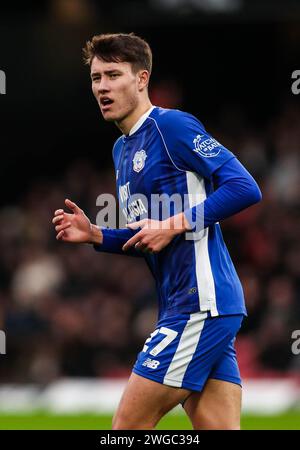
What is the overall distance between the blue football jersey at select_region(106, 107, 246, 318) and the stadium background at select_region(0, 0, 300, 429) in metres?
5.05

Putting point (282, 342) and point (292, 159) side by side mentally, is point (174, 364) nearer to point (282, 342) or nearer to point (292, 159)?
point (282, 342)

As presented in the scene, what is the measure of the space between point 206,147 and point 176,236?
49 centimetres

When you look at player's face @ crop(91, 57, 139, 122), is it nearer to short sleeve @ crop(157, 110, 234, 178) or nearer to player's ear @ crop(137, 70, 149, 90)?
player's ear @ crop(137, 70, 149, 90)

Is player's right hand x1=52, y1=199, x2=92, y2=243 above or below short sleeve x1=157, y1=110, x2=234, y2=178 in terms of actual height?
below

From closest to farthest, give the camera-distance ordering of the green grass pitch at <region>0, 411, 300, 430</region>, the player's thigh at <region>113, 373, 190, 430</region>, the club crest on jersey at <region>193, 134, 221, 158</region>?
the player's thigh at <region>113, 373, 190, 430</region> → the club crest on jersey at <region>193, 134, 221, 158</region> → the green grass pitch at <region>0, 411, 300, 430</region>

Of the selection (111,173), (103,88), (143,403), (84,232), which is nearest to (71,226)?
(84,232)

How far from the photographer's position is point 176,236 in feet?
17.4

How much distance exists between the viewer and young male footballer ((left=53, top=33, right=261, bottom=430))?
16.8 feet

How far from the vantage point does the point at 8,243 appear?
15.2 m

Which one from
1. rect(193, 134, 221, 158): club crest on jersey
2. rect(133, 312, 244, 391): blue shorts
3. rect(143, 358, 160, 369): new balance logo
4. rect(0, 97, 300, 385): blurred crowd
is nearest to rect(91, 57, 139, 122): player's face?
rect(193, 134, 221, 158): club crest on jersey

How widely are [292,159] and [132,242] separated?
33.2ft

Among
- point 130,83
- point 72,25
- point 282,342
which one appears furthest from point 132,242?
point 72,25

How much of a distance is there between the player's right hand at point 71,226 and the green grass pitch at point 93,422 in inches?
157

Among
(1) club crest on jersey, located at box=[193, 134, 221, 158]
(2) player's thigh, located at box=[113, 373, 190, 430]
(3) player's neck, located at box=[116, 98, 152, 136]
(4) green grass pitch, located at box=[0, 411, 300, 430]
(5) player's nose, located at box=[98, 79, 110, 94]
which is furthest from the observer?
(4) green grass pitch, located at box=[0, 411, 300, 430]
